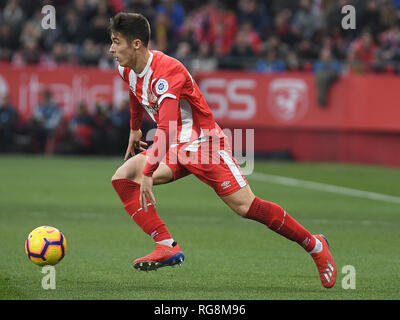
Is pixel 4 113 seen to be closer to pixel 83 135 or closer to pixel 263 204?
pixel 83 135

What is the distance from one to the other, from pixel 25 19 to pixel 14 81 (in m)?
2.06

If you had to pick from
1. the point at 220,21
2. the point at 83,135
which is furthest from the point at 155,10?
the point at 83,135

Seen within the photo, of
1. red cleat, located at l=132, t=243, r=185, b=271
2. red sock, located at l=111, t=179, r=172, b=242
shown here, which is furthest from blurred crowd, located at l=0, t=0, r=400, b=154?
red cleat, located at l=132, t=243, r=185, b=271

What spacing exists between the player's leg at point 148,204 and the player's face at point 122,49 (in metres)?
0.87

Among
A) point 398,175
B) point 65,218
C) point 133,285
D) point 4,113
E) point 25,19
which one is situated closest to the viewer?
point 133,285

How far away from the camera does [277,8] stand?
22953 mm

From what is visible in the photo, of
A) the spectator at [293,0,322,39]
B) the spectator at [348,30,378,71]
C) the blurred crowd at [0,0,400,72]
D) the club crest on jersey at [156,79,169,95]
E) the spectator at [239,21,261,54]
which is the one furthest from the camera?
the spectator at [293,0,322,39]

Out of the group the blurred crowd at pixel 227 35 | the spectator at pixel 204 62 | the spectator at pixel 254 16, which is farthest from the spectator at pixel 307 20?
the spectator at pixel 204 62

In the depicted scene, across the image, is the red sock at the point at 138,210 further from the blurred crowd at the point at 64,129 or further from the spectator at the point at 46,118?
the spectator at the point at 46,118

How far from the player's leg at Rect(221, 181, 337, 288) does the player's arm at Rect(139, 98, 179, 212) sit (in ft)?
2.40

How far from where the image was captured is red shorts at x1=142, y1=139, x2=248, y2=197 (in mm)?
6992

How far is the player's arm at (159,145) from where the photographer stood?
6516 mm

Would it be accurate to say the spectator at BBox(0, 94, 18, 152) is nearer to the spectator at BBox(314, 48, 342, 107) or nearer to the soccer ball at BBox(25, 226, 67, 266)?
the spectator at BBox(314, 48, 342, 107)

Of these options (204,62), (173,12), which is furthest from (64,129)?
(173,12)
